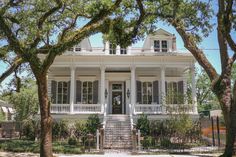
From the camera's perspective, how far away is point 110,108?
2834 cm

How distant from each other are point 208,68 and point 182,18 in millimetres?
3239

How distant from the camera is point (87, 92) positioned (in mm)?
28672

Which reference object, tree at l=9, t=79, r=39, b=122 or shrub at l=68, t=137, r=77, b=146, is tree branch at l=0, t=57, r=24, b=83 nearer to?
shrub at l=68, t=137, r=77, b=146

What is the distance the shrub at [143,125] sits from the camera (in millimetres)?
23609

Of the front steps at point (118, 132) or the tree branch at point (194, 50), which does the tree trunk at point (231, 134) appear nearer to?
the tree branch at point (194, 50)

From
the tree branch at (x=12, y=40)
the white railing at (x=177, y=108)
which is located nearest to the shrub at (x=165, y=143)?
the white railing at (x=177, y=108)

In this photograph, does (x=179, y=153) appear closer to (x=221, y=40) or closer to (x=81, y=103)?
(x=221, y=40)

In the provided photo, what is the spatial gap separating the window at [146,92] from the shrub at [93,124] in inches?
225

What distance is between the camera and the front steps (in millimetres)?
22062

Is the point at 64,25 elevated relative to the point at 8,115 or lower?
elevated

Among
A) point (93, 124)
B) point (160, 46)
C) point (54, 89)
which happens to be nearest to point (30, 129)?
point (54, 89)

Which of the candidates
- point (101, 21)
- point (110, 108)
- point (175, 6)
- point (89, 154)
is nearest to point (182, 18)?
point (175, 6)

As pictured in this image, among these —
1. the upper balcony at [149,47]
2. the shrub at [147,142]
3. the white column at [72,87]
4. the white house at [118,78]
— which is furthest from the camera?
the upper balcony at [149,47]

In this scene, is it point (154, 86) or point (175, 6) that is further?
point (154, 86)
